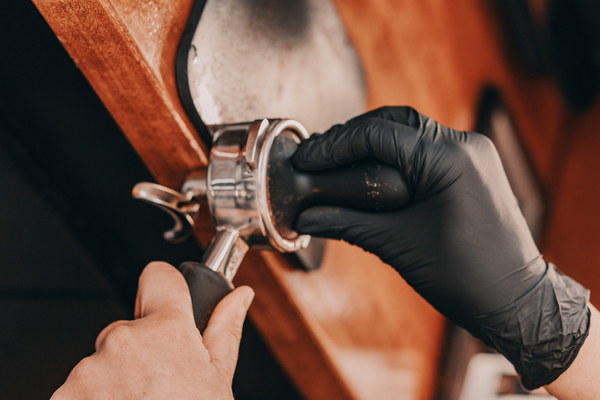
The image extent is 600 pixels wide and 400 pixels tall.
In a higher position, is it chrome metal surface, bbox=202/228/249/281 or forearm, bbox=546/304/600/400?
chrome metal surface, bbox=202/228/249/281

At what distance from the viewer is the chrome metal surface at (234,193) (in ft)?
1.68

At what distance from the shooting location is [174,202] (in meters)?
0.54

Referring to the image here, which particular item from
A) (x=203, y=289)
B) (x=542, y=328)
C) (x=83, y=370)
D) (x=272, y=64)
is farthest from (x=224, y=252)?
(x=542, y=328)

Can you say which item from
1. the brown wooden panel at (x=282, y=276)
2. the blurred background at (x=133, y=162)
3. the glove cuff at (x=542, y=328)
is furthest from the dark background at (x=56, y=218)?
the glove cuff at (x=542, y=328)

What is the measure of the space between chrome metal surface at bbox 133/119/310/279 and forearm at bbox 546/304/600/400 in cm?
40

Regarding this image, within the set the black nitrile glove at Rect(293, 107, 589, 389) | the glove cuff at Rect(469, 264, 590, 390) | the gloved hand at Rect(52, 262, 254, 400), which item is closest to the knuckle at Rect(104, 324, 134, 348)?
the gloved hand at Rect(52, 262, 254, 400)

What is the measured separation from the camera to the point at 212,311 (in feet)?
1.67

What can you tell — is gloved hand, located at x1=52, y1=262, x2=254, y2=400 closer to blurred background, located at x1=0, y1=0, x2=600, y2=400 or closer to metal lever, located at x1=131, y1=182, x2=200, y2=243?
metal lever, located at x1=131, y1=182, x2=200, y2=243

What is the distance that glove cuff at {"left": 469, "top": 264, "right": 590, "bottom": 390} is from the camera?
1.95ft

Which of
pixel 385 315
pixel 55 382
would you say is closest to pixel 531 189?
pixel 385 315

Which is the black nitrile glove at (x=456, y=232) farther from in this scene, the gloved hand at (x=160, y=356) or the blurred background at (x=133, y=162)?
the blurred background at (x=133, y=162)

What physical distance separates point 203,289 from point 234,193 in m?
0.10

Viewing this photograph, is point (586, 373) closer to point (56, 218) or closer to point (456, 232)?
point (456, 232)

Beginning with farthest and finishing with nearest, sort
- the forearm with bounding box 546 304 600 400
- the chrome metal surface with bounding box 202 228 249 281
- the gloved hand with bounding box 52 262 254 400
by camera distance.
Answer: the forearm with bounding box 546 304 600 400, the chrome metal surface with bounding box 202 228 249 281, the gloved hand with bounding box 52 262 254 400
